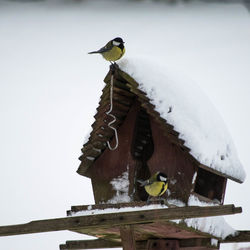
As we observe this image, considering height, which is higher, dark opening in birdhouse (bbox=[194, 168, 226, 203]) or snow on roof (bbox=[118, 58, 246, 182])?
snow on roof (bbox=[118, 58, 246, 182])

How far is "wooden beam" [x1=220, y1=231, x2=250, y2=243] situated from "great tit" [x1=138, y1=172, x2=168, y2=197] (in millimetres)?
823

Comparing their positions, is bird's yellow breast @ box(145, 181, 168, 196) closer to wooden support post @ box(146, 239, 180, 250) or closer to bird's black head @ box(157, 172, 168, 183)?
bird's black head @ box(157, 172, 168, 183)

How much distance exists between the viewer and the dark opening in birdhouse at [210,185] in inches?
177

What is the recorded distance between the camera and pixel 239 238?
4.43m

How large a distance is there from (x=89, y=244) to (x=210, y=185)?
3.44 feet

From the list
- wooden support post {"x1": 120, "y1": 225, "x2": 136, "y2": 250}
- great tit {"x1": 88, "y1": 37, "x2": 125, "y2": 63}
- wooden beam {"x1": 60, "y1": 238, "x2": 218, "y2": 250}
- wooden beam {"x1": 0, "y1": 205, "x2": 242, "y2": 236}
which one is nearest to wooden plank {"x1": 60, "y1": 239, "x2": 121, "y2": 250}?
wooden beam {"x1": 60, "y1": 238, "x2": 218, "y2": 250}

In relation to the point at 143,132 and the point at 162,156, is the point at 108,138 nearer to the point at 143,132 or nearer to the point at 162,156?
the point at 143,132

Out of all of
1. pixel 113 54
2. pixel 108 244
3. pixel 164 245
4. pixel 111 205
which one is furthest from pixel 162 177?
pixel 108 244

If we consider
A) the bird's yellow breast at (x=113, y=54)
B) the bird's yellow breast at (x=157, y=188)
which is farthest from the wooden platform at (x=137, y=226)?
the bird's yellow breast at (x=113, y=54)

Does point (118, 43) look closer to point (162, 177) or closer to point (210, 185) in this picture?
point (162, 177)

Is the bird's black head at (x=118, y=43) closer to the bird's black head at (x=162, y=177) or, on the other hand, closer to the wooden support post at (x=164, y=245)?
the bird's black head at (x=162, y=177)

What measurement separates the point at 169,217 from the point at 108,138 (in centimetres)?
121

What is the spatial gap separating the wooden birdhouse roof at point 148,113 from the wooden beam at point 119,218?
0.52m

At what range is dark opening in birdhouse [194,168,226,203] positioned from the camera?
4.50 m
